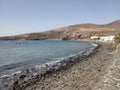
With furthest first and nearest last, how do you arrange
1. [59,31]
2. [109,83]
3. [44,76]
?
[59,31] → [44,76] → [109,83]

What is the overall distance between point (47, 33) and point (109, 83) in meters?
149

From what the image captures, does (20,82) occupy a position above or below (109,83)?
below

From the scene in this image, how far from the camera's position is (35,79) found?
38.7 feet

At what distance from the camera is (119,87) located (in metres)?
6.86

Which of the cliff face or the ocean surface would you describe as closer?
the ocean surface

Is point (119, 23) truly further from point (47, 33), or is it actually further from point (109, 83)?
point (109, 83)

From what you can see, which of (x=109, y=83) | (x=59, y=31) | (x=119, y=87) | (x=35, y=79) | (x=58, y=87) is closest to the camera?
(x=119, y=87)

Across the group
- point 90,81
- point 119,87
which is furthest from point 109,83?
point 90,81

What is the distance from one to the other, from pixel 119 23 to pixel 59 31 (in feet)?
194

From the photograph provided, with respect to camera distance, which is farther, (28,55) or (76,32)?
(76,32)

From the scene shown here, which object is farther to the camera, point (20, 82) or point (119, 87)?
point (20, 82)

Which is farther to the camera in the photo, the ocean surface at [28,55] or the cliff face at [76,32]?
the cliff face at [76,32]

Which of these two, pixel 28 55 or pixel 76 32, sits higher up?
pixel 28 55

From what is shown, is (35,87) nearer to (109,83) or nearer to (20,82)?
(20,82)
